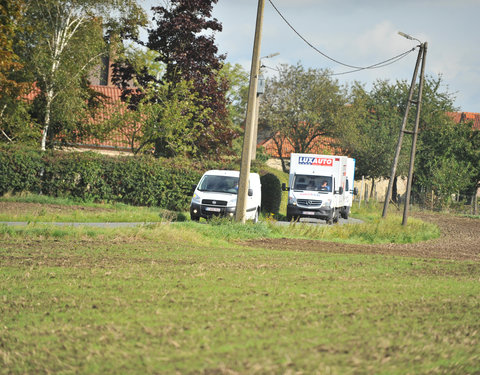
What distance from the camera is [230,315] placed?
7395 millimetres

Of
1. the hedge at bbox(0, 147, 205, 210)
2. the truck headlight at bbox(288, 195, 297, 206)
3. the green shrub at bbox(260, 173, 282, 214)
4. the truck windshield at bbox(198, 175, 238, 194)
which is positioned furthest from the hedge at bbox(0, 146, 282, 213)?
the truck headlight at bbox(288, 195, 297, 206)

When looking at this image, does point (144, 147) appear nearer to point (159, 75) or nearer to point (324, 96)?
point (159, 75)

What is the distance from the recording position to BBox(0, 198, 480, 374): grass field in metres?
5.81

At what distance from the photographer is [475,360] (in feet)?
19.6

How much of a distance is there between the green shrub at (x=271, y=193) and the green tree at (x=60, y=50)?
9796mm

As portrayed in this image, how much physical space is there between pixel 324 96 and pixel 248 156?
42425 mm

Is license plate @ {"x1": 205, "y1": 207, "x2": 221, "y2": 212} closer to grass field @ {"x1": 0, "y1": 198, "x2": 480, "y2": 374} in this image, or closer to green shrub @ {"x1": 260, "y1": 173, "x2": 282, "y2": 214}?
green shrub @ {"x1": 260, "y1": 173, "x2": 282, "y2": 214}

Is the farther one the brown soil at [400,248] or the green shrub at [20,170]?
the green shrub at [20,170]

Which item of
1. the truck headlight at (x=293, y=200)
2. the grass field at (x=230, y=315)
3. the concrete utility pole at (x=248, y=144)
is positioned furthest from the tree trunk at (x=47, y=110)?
the grass field at (x=230, y=315)

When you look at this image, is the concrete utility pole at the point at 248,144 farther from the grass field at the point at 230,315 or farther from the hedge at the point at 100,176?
the hedge at the point at 100,176

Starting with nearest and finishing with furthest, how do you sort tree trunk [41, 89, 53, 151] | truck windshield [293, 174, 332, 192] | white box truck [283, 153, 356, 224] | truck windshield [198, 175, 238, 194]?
truck windshield [198, 175, 238, 194], white box truck [283, 153, 356, 224], truck windshield [293, 174, 332, 192], tree trunk [41, 89, 53, 151]

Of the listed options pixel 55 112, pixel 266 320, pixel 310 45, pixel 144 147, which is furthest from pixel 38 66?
pixel 266 320

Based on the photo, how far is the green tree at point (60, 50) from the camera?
32219 millimetres

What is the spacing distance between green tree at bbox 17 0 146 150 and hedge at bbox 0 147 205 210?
17.1ft
